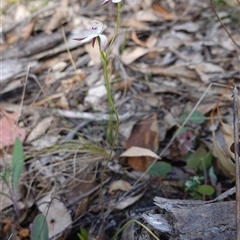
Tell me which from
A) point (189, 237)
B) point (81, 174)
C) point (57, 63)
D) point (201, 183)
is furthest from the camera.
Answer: point (57, 63)

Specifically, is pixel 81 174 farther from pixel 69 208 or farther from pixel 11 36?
pixel 11 36

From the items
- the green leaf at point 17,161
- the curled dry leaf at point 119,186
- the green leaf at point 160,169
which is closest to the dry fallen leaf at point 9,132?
the green leaf at point 17,161

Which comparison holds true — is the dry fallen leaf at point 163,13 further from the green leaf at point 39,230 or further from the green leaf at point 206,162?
the green leaf at point 39,230

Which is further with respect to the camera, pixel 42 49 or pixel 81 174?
pixel 42 49

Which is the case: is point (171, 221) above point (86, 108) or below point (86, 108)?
above

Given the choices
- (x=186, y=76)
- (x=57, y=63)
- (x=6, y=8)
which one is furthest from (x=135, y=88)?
(x=6, y=8)

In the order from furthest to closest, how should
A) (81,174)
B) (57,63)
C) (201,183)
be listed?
(57,63), (81,174), (201,183)

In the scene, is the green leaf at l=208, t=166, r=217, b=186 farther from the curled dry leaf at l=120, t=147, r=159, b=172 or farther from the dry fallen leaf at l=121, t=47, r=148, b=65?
the dry fallen leaf at l=121, t=47, r=148, b=65

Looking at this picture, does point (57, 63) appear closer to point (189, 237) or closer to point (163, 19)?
point (163, 19)
